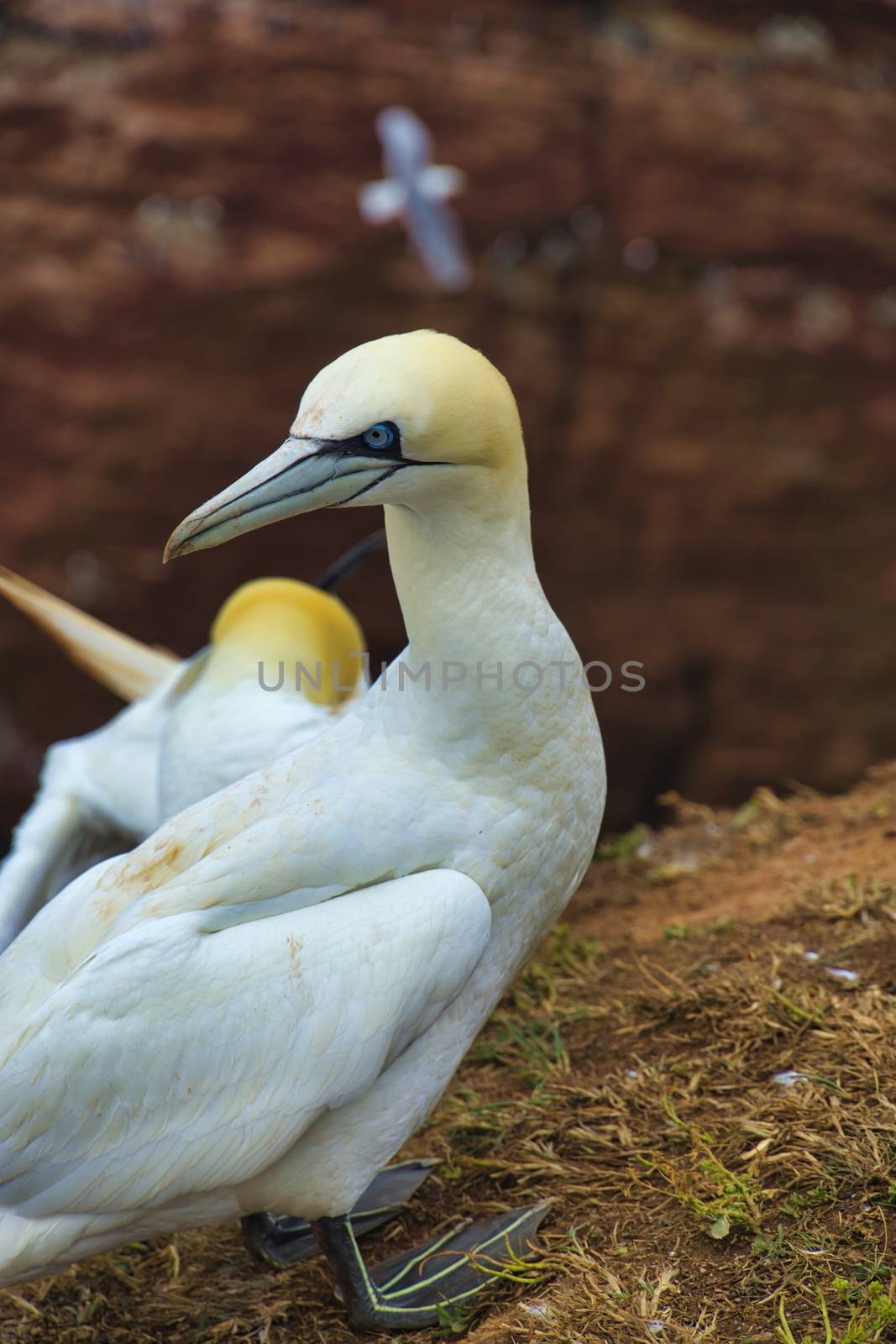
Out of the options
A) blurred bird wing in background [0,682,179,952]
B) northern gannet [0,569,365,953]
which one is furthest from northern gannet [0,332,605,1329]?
blurred bird wing in background [0,682,179,952]

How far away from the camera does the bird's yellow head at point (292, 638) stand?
426cm

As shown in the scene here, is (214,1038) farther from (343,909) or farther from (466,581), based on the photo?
(466,581)

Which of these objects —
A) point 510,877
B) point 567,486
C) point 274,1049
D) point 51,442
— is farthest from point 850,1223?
point 51,442

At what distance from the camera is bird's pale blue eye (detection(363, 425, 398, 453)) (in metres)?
2.55

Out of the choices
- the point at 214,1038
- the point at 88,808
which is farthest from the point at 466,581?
the point at 88,808

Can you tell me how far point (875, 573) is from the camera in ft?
22.5

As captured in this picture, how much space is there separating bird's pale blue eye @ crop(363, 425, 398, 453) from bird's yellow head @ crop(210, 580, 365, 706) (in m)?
1.72

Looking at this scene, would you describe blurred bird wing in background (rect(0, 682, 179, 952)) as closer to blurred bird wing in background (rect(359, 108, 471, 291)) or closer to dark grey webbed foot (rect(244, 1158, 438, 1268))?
dark grey webbed foot (rect(244, 1158, 438, 1268))

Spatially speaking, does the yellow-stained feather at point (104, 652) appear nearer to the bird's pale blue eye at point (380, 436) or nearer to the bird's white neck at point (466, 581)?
the bird's white neck at point (466, 581)

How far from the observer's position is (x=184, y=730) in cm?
407

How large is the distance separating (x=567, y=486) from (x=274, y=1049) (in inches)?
173

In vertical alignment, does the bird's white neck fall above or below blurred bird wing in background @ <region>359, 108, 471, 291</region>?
below

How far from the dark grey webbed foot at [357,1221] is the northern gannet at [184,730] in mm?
1100

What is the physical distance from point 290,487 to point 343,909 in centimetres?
78
